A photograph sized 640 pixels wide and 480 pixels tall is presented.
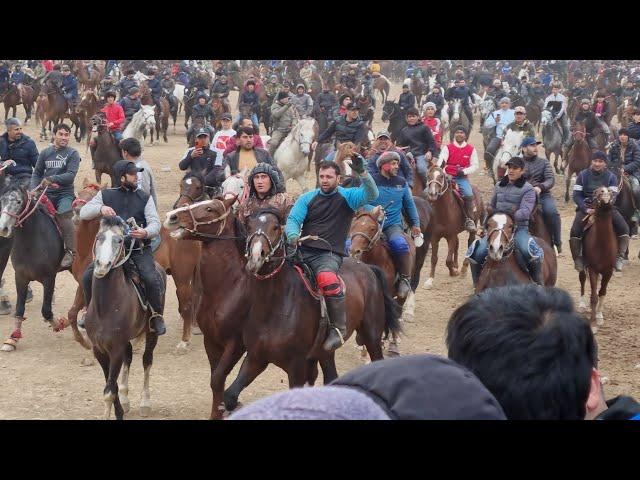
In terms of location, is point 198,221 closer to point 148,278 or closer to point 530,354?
point 148,278

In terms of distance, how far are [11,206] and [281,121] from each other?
37.0 feet

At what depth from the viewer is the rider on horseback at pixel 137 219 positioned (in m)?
8.29

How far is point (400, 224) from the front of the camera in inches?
418

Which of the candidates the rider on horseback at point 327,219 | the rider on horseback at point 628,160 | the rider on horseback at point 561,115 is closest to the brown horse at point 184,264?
the rider on horseback at point 327,219

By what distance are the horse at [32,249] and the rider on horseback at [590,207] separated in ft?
21.8

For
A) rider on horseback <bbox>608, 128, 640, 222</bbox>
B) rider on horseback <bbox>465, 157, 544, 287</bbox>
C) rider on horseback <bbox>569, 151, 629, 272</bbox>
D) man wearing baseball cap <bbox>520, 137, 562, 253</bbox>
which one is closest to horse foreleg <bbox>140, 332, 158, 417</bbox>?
rider on horseback <bbox>465, 157, 544, 287</bbox>

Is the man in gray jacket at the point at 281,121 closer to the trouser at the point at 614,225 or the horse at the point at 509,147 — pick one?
the horse at the point at 509,147

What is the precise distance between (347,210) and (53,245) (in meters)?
4.55

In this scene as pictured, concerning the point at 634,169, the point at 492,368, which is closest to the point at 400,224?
the point at 634,169

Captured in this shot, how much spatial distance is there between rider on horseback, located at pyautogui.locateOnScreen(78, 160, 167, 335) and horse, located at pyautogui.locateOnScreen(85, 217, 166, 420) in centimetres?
23

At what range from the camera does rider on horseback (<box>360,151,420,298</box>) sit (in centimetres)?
1027

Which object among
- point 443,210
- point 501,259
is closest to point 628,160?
point 443,210

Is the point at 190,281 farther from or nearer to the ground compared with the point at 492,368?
nearer to the ground

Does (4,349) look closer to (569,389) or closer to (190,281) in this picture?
(190,281)
